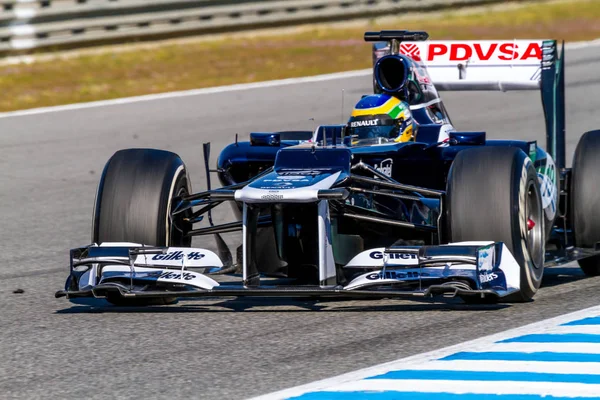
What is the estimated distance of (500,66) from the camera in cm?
924

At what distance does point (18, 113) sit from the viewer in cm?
1656

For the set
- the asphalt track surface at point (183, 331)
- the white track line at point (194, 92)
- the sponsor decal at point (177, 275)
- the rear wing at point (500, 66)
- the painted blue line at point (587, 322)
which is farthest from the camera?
the white track line at point (194, 92)

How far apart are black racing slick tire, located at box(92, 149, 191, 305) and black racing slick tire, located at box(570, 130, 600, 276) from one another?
2.34 m

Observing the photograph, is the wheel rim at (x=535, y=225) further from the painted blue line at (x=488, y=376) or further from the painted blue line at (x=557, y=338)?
the painted blue line at (x=488, y=376)

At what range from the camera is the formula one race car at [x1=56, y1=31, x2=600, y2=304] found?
643 centimetres

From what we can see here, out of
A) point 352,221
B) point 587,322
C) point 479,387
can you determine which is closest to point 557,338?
point 587,322

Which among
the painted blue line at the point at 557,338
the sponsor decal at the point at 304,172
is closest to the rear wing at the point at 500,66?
the sponsor decal at the point at 304,172

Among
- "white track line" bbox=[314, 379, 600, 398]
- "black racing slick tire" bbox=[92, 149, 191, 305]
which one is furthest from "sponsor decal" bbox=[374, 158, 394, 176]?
"white track line" bbox=[314, 379, 600, 398]

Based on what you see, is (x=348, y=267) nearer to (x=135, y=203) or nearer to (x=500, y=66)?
(x=135, y=203)

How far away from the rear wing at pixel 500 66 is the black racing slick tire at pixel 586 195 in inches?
49.2

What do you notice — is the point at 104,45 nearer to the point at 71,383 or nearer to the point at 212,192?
the point at 212,192

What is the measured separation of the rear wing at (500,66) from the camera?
29.4 ft

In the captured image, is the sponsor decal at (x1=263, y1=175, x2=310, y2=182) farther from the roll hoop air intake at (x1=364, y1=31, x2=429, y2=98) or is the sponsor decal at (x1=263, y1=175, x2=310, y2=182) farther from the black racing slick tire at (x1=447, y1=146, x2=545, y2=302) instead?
the roll hoop air intake at (x1=364, y1=31, x2=429, y2=98)

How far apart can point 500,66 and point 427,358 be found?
4.07m
